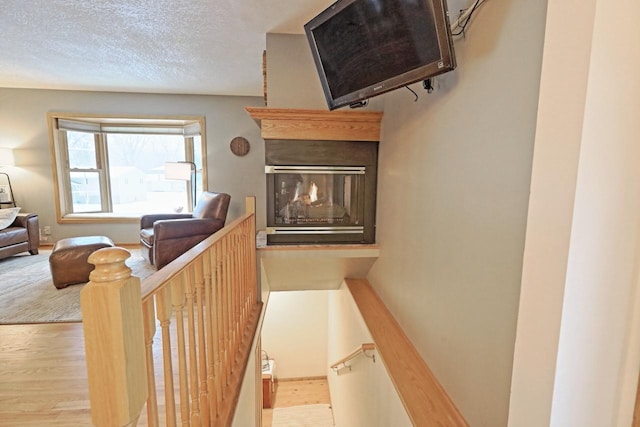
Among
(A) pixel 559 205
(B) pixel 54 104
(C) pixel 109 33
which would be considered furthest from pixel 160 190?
(A) pixel 559 205

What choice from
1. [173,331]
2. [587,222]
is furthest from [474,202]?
[173,331]

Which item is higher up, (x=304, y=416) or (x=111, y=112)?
(x=111, y=112)

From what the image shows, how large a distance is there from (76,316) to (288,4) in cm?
298

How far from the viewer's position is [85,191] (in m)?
4.84

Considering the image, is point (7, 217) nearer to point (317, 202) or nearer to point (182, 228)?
point (182, 228)

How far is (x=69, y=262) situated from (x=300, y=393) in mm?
3491

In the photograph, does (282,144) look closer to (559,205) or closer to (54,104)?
(559,205)

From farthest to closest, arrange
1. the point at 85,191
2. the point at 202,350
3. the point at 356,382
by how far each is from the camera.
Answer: the point at 85,191 < the point at 356,382 < the point at 202,350

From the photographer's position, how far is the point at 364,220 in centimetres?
266

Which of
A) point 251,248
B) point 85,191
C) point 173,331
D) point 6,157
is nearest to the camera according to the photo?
point 173,331

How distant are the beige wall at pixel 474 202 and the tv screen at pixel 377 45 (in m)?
0.17

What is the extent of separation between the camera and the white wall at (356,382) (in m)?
1.72

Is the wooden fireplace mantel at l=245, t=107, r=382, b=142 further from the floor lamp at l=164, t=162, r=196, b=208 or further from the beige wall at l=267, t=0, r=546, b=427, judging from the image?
the floor lamp at l=164, t=162, r=196, b=208

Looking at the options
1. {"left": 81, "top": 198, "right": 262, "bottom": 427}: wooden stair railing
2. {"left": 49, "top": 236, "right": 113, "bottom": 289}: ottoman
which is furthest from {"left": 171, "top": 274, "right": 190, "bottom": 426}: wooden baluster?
{"left": 49, "top": 236, "right": 113, "bottom": 289}: ottoman
